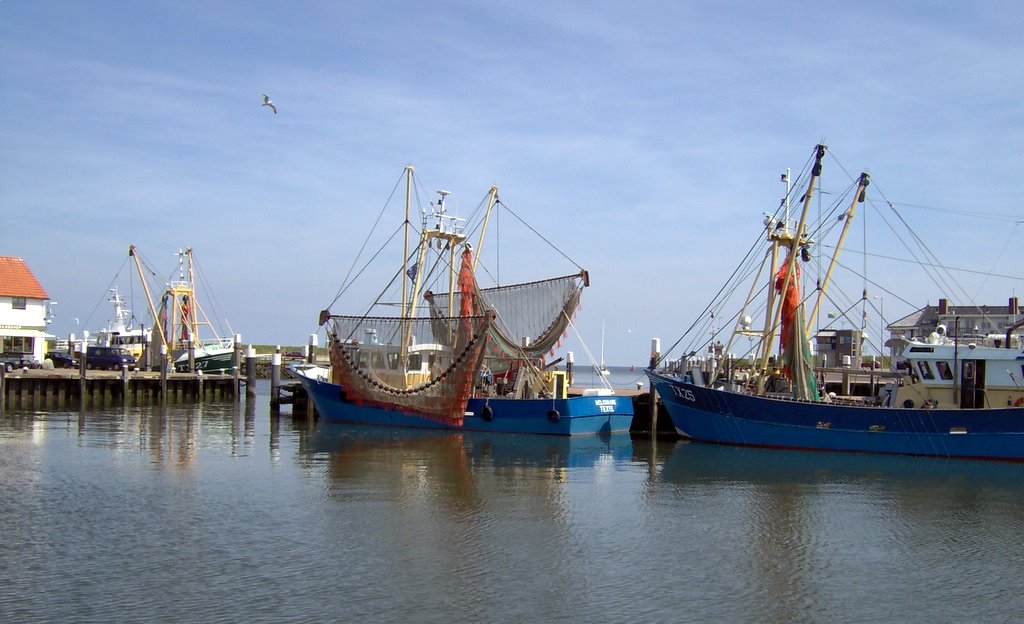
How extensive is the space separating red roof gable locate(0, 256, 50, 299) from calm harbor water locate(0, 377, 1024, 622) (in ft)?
109

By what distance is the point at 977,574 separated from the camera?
16.2 meters

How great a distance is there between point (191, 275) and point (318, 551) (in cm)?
5904

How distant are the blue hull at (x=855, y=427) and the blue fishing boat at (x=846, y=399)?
32 mm

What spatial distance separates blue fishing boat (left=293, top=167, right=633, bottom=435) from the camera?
35.5 m

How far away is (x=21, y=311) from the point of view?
60188 millimetres

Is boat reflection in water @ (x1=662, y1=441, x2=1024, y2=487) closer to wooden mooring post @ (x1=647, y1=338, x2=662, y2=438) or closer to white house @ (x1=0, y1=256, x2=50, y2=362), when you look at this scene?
wooden mooring post @ (x1=647, y1=338, x2=662, y2=438)

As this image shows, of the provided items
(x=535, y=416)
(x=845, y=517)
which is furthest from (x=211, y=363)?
(x=845, y=517)

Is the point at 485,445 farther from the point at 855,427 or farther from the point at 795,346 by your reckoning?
the point at 855,427

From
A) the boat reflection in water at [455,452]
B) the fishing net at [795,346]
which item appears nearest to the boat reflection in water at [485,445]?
the boat reflection in water at [455,452]

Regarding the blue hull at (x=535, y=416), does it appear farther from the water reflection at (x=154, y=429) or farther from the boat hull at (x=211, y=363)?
the boat hull at (x=211, y=363)

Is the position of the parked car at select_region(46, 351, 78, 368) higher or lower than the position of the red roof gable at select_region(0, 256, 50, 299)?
lower

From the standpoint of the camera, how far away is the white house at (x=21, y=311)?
5969 cm

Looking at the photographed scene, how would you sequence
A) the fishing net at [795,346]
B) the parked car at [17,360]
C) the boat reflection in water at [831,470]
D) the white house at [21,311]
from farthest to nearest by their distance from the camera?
the white house at [21,311], the parked car at [17,360], the fishing net at [795,346], the boat reflection in water at [831,470]

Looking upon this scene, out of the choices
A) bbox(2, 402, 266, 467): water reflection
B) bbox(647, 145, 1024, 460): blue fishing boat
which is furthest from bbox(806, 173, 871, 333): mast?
bbox(2, 402, 266, 467): water reflection
